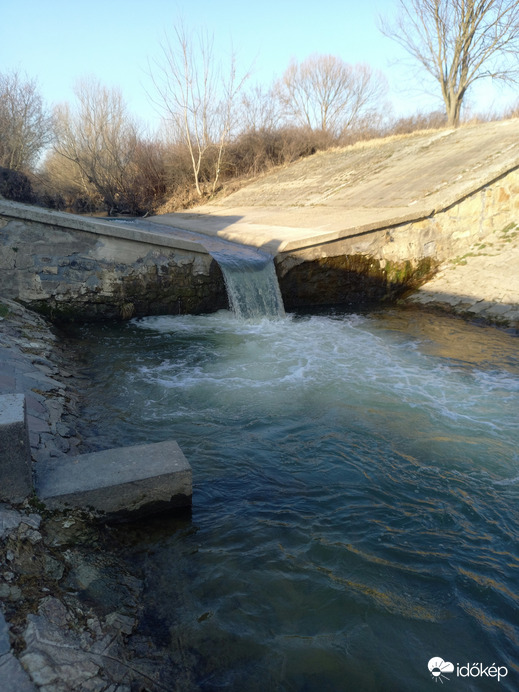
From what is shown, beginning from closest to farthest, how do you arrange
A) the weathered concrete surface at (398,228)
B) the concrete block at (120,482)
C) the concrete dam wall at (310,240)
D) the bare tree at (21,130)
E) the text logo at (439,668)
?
the text logo at (439,668) < the concrete block at (120,482) < the concrete dam wall at (310,240) < the weathered concrete surface at (398,228) < the bare tree at (21,130)

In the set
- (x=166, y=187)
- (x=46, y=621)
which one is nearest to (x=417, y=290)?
(x=46, y=621)

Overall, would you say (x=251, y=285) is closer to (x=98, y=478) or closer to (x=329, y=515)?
(x=329, y=515)

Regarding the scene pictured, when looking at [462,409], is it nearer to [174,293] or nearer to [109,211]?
[174,293]

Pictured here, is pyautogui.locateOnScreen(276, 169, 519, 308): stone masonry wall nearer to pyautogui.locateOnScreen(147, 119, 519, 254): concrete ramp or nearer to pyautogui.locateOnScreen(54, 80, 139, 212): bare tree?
pyautogui.locateOnScreen(147, 119, 519, 254): concrete ramp

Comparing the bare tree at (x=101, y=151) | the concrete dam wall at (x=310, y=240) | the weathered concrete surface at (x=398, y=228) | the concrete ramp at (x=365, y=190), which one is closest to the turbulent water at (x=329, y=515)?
the concrete dam wall at (x=310, y=240)

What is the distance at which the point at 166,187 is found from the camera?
18.5 metres

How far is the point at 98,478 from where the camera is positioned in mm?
2859

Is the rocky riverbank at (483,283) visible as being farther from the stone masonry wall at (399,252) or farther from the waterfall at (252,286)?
the waterfall at (252,286)

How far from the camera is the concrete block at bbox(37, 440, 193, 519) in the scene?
2764 mm

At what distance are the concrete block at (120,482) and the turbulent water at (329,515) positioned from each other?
16 cm

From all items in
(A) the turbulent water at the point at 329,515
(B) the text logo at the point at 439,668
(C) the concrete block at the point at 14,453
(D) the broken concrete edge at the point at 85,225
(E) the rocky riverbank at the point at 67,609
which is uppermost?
(D) the broken concrete edge at the point at 85,225

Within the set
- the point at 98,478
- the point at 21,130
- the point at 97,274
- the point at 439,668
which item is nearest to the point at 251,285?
the point at 97,274

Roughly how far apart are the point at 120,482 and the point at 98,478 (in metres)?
0.14

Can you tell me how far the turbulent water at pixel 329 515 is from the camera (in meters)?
2.21
